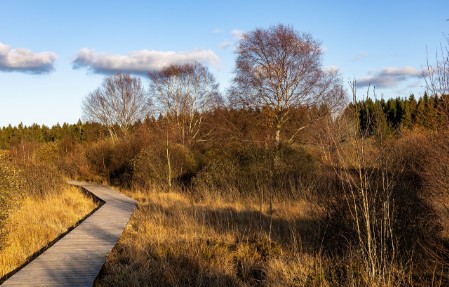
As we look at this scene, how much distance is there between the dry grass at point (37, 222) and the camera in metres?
7.00

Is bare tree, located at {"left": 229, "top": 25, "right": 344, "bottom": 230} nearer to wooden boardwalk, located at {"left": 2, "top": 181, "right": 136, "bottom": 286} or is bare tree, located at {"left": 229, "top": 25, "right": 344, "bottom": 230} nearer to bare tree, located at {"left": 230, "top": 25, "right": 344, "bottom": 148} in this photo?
bare tree, located at {"left": 230, "top": 25, "right": 344, "bottom": 148}

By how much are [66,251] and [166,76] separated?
32.4m

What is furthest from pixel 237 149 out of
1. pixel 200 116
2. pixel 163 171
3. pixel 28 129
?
pixel 28 129

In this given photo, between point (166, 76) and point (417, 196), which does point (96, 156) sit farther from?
point (417, 196)

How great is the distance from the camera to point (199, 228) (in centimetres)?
898

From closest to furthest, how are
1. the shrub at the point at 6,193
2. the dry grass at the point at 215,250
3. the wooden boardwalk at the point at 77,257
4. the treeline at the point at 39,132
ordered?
1. the wooden boardwalk at the point at 77,257
2. the dry grass at the point at 215,250
3. the shrub at the point at 6,193
4. the treeline at the point at 39,132

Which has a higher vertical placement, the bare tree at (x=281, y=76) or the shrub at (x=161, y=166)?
the bare tree at (x=281, y=76)

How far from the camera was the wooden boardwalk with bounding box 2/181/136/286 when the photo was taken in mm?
5582

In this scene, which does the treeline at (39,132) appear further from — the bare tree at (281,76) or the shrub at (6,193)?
the shrub at (6,193)

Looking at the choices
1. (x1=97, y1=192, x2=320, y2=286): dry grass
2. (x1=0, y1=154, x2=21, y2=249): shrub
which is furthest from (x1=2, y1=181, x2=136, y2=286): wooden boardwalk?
(x1=0, y1=154, x2=21, y2=249): shrub

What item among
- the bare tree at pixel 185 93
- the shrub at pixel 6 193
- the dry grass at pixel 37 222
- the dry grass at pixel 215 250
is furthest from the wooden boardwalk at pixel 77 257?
the bare tree at pixel 185 93

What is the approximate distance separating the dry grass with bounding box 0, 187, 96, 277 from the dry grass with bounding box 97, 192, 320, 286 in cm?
142

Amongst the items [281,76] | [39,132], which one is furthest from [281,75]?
[39,132]

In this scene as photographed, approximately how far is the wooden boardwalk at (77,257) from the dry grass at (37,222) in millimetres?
359
